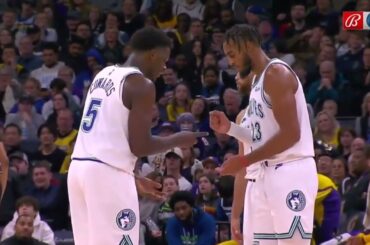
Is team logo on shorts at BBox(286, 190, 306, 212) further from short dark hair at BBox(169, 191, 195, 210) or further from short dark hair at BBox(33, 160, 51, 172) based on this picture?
short dark hair at BBox(33, 160, 51, 172)

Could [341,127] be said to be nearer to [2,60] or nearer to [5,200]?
[5,200]

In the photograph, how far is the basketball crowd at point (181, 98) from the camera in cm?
1202

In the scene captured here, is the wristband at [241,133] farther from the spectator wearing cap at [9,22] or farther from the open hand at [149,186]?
the spectator wearing cap at [9,22]

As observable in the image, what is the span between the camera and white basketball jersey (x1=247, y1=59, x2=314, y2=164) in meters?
7.42

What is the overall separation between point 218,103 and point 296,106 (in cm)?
780

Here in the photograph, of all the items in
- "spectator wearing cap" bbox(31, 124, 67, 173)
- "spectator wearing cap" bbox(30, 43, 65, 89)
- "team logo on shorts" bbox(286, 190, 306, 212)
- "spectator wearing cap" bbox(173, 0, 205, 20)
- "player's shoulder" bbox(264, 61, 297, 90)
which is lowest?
"team logo on shorts" bbox(286, 190, 306, 212)

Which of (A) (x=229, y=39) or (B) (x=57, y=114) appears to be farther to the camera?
(B) (x=57, y=114)

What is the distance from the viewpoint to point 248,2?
18.9 meters

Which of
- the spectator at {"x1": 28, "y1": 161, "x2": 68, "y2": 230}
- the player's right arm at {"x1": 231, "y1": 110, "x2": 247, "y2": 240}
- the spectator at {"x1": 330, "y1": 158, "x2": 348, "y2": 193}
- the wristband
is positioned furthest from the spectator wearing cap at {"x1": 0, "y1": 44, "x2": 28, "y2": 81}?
the wristband

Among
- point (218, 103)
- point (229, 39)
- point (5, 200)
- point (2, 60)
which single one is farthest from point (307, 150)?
point (2, 60)

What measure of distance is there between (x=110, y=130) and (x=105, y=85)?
0.32 meters

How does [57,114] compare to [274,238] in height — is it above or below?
above

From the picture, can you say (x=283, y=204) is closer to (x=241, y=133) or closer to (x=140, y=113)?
(x=241, y=133)

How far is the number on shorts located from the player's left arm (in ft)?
0.65
